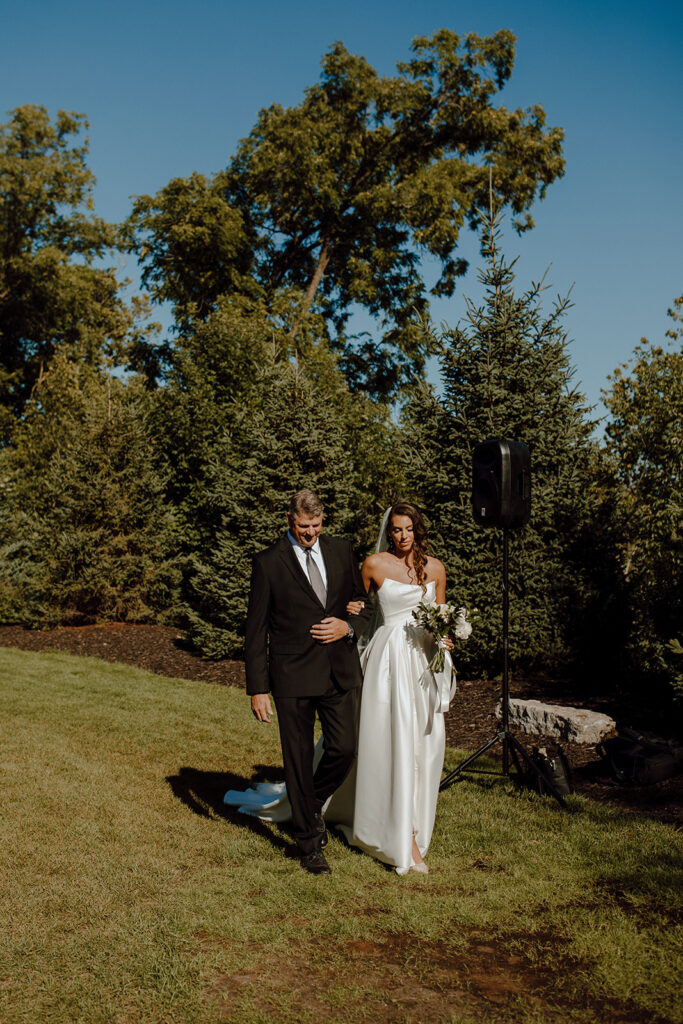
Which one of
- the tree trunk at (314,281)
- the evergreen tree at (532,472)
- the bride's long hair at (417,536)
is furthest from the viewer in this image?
the tree trunk at (314,281)

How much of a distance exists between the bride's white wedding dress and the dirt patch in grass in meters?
0.96

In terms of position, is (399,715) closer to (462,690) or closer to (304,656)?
(304,656)

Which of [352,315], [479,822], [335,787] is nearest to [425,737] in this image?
[335,787]

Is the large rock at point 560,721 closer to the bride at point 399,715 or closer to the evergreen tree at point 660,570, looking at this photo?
the evergreen tree at point 660,570

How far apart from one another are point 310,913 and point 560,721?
15.0 ft

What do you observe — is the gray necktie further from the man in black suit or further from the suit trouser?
the suit trouser

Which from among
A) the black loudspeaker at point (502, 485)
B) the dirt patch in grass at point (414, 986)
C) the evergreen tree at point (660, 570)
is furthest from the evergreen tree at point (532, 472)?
the dirt patch in grass at point (414, 986)

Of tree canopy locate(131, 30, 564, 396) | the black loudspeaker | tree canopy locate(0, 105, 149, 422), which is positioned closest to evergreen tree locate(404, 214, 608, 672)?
the black loudspeaker

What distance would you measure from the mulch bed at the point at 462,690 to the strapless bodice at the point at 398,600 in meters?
2.54

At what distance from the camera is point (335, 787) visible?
208 inches

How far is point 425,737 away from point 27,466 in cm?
1753

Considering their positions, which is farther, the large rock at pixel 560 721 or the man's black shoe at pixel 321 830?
the large rock at pixel 560 721

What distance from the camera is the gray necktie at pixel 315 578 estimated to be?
510 centimetres

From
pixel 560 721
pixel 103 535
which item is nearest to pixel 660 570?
pixel 560 721
